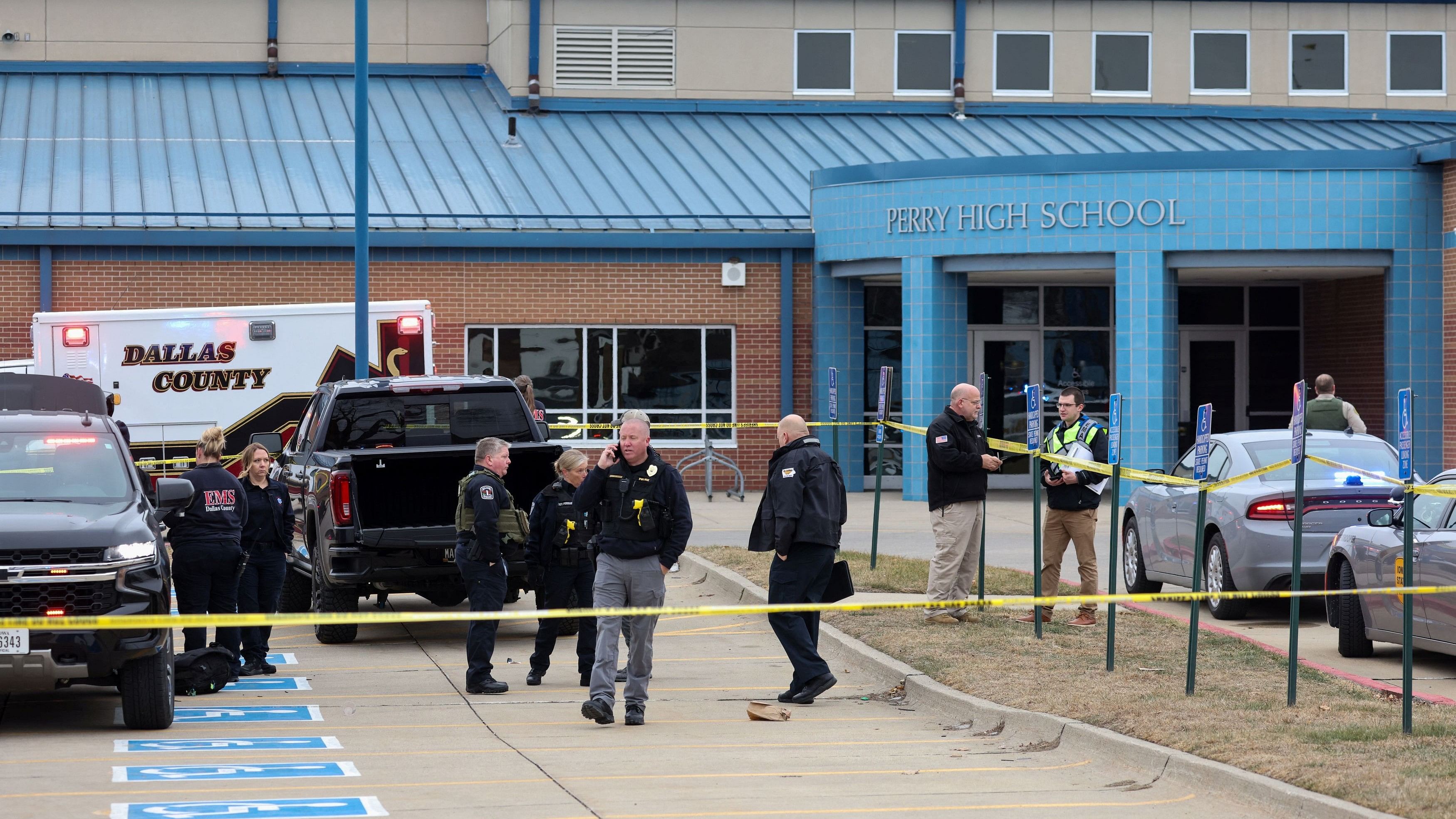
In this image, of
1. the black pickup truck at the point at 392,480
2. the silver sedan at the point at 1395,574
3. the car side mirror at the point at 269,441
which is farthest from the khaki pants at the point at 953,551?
the car side mirror at the point at 269,441

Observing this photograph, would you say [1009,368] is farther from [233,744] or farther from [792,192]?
[233,744]

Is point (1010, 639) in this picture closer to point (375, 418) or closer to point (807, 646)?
point (807, 646)

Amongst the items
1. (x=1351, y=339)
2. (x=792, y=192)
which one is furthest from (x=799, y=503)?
(x=1351, y=339)

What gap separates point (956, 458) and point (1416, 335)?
530 inches

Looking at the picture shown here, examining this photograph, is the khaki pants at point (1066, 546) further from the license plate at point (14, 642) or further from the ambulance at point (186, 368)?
the ambulance at point (186, 368)

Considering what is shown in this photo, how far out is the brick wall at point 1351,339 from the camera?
2655 cm

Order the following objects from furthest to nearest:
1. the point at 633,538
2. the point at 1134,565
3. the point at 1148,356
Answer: the point at 1148,356 < the point at 1134,565 < the point at 633,538

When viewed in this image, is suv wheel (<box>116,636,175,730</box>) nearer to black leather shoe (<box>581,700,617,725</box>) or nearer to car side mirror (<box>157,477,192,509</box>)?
car side mirror (<box>157,477,192,509</box>)

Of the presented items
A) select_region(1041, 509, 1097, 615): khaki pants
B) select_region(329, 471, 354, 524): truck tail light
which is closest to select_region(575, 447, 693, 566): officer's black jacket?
select_region(329, 471, 354, 524): truck tail light

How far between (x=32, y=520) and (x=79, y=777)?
1.69 m

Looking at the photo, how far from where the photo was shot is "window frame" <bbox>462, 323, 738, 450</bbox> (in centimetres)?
2597

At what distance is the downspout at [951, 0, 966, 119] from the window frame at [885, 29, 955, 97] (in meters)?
0.05

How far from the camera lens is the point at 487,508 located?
11031 mm

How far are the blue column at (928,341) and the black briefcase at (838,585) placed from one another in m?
13.4
